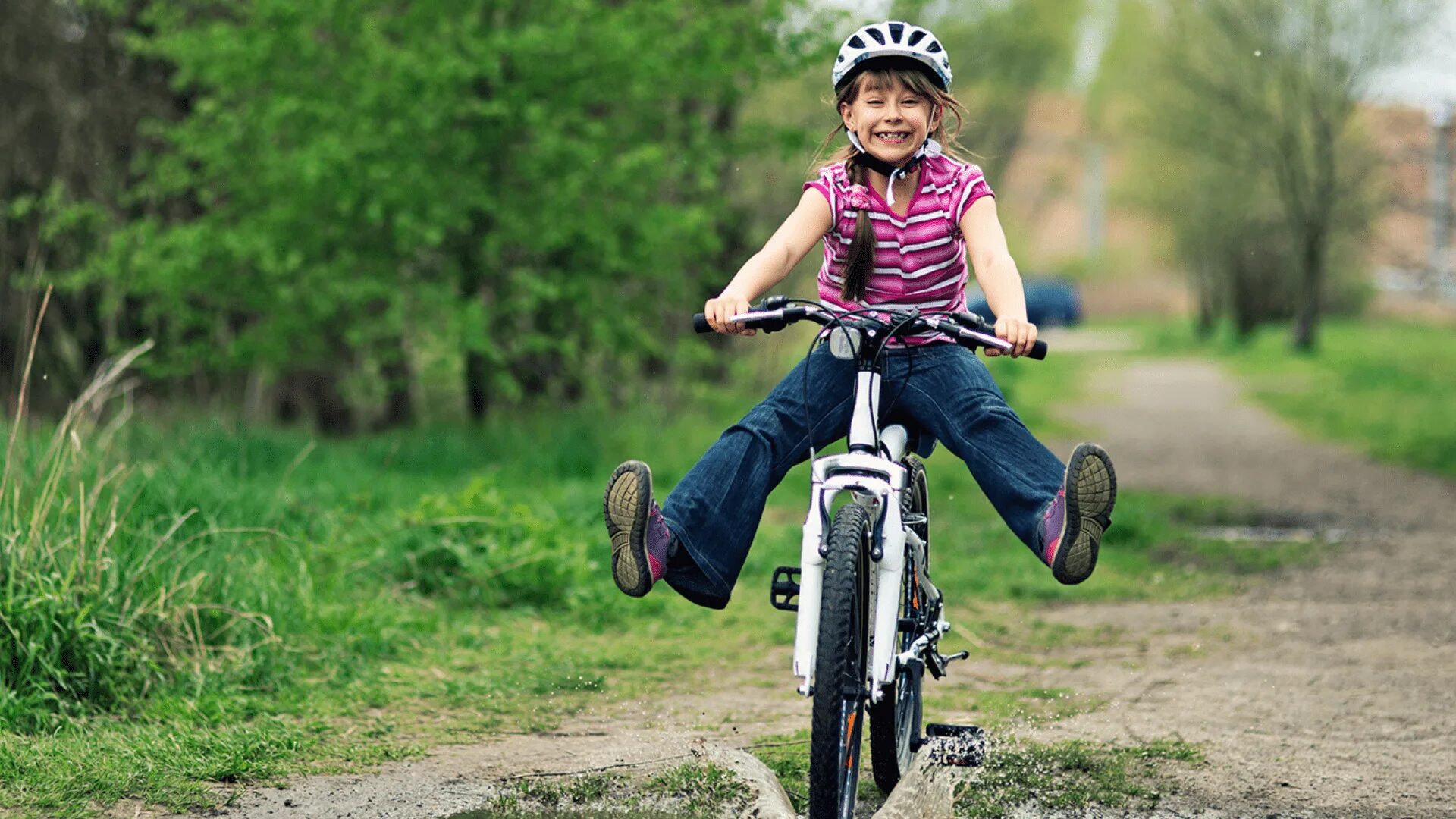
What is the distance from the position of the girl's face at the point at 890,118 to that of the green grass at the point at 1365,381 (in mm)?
9142

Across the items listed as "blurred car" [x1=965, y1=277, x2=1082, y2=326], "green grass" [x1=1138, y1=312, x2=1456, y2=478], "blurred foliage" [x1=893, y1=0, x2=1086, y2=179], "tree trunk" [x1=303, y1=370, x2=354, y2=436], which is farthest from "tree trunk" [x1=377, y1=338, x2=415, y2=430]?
"blurred car" [x1=965, y1=277, x2=1082, y2=326]

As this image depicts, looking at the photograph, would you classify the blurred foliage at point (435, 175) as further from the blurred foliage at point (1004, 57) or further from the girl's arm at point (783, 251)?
the blurred foliage at point (1004, 57)

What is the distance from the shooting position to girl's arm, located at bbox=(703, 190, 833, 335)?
3.83m

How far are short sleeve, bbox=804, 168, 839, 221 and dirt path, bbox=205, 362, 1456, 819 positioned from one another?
153cm

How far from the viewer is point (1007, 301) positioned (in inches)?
152

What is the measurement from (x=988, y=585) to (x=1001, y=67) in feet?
61.5

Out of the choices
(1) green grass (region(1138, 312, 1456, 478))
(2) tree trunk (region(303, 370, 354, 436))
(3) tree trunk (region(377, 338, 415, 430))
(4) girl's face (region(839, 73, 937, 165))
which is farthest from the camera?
(1) green grass (region(1138, 312, 1456, 478))

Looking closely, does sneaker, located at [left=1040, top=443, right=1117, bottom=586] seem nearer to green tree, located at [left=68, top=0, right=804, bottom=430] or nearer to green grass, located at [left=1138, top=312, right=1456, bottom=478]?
green tree, located at [left=68, top=0, right=804, bottom=430]

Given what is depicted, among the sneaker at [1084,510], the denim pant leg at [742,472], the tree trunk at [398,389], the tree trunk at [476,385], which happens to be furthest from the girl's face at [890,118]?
the tree trunk at [398,389]

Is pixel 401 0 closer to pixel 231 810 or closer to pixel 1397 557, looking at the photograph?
pixel 1397 557

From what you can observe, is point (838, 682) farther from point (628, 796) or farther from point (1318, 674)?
point (1318, 674)

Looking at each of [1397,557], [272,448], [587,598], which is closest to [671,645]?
[587,598]

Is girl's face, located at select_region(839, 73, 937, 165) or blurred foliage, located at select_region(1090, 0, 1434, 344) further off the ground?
blurred foliage, located at select_region(1090, 0, 1434, 344)

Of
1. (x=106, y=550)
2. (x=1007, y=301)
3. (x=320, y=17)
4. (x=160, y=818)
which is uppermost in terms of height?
(x=320, y=17)
